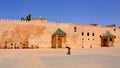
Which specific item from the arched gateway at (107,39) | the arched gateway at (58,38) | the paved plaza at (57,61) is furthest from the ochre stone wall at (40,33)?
the paved plaza at (57,61)

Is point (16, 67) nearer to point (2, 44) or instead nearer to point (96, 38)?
point (2, 44)

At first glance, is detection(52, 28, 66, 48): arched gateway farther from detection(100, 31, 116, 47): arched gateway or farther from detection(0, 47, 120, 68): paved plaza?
detection(0, 47, 120, 68): paved plaza

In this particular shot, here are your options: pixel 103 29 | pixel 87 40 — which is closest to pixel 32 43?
pixel 87 40

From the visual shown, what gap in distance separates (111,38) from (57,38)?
51.2 feet

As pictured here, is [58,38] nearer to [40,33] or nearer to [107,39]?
[40,33]

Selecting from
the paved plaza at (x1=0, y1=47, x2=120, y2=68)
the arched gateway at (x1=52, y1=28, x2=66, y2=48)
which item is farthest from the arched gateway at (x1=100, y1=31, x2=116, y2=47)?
the paved plaza at (x1=0, y1=47, x2=120, y2=68)

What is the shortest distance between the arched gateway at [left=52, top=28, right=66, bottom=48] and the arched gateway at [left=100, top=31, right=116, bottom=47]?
36.7ft

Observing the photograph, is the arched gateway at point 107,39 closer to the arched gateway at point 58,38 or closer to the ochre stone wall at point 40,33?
the ochre stone wall at point 40,33

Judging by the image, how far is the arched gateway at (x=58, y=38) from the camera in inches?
1492

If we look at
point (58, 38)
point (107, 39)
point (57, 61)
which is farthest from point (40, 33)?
point (57, 61)

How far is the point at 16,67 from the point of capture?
1002 cm

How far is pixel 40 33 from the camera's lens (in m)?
36.6

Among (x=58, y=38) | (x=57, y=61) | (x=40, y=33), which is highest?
(x=40, y=33)

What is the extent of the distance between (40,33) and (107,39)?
1778cm
